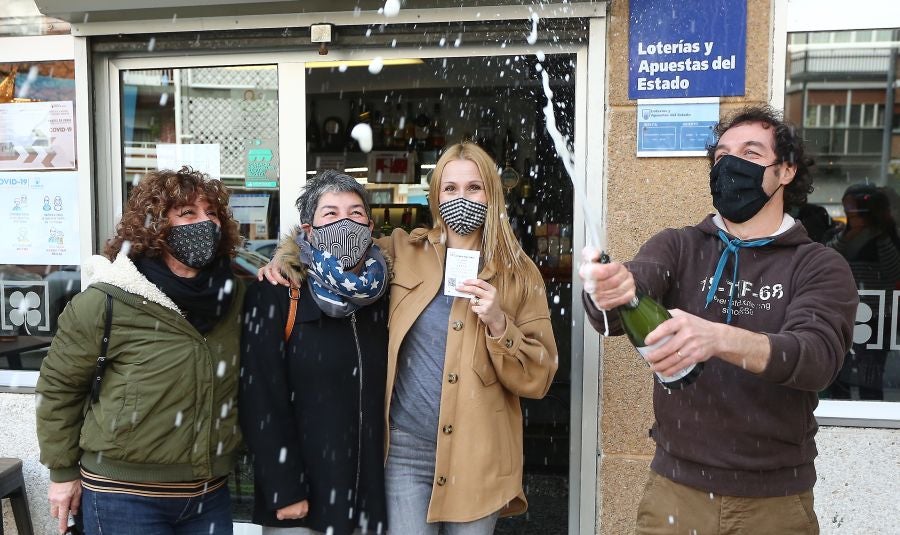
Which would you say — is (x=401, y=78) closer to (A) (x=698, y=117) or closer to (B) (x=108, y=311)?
(A) (x=698, y=117)

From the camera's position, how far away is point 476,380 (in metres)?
3.02

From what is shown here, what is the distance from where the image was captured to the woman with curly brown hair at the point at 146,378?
290cm

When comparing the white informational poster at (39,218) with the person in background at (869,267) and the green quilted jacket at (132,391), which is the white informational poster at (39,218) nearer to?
the green quilted jacket at (132,391)

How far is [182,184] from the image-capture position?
3064 millimetres

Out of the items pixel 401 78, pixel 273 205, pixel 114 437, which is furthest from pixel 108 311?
pixel 401 78

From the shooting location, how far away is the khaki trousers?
2541 millimetres

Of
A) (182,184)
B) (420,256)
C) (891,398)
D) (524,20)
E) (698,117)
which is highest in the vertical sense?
(524,20)

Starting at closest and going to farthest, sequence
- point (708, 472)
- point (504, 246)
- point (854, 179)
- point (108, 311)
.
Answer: point (708, 472), point (108, 311), point (504, 246), point (854, 179)

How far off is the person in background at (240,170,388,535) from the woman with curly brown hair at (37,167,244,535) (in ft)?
0.49

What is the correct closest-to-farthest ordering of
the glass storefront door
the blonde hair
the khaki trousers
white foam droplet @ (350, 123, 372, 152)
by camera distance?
1. the khaki trousers
2. the blonde hair
3. the glass storefront door
4. white foam droplet @ (350, 123, 372, 152)

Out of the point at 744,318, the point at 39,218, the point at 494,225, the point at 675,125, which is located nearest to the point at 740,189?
the point at 744,318

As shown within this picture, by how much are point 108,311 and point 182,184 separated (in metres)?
0.56

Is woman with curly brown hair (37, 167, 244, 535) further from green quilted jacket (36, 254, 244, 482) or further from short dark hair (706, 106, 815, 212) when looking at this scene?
short dark hair (706, 106, 815, 212)

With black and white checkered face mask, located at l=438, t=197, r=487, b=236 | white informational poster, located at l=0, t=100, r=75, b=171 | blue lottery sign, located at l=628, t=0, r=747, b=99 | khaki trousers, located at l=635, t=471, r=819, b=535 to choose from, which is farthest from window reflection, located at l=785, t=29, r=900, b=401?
white informational poster, located at l=0, t=100, r=75, b=171
